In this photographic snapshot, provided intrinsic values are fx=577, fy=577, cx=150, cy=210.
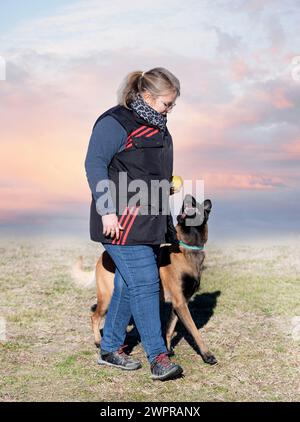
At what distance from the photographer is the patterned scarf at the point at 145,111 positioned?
16.3 ft

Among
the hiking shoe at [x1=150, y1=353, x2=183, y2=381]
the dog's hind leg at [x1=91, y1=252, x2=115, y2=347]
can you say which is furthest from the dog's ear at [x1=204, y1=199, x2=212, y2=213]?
the hiking shoe at [x1=150, y1=353, x2=183, y2=381]

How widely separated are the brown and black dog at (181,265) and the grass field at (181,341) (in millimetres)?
619

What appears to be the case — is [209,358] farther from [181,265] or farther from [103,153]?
[103,153]

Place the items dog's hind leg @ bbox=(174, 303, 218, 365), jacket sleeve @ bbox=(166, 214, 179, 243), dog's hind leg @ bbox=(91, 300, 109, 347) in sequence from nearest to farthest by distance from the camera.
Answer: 1. jacket sleeve @ bbox=(166, 214, 179, 243)
2. dog's hind leg @ bbox=(174, 303, 218, 365)
3. dog's hind leg @ bbox=(91, 300, 109, 347)

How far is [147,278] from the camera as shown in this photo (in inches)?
201

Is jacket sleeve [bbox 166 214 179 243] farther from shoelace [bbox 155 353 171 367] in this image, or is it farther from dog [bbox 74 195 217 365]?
shoelace [bbox 155 353 171 367]

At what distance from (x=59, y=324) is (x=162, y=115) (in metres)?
3.84

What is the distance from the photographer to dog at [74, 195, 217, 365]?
20.1 ft

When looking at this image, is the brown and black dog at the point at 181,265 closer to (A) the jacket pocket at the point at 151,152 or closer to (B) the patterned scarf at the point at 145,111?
(A) the jacket pocket at the point at 151,152

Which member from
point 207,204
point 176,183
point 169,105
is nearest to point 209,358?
point 207,204

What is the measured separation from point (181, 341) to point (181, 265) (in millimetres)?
1114

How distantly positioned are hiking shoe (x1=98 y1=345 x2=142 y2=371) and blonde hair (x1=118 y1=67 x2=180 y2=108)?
2441mm

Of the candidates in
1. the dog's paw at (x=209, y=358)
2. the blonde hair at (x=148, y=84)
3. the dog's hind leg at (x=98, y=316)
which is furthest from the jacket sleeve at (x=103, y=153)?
the dog's paw at (x=209, y=358)

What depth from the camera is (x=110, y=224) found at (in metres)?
4.84
